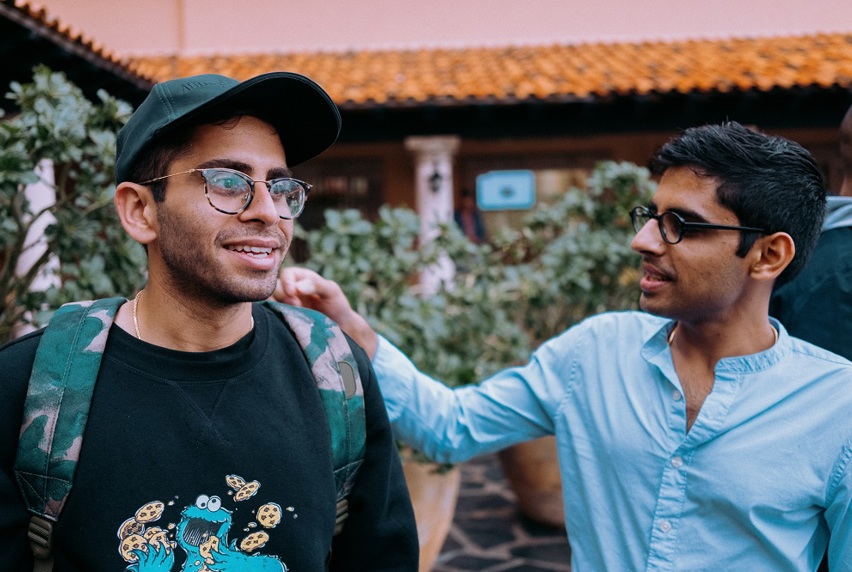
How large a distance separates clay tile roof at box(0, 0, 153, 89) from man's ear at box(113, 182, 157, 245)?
4.43 m

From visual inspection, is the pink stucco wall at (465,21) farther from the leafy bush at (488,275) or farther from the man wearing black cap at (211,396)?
the man wearing black cap at (211,396)

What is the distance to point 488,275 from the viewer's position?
14.2ft

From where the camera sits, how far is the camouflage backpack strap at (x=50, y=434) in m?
1.17

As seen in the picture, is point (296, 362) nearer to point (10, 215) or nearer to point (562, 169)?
point (10, 215)

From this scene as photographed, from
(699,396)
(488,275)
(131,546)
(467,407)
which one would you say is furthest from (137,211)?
(488,275)

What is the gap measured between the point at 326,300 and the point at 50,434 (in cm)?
76

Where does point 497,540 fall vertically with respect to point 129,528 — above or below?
below

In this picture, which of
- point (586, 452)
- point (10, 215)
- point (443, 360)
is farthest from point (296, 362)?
point (443, 360)

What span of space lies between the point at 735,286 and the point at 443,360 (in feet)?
6.89

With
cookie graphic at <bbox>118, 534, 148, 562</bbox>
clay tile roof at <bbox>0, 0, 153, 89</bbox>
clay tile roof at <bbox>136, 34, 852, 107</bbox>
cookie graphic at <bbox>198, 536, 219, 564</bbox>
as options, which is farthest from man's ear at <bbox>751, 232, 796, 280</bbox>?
clay tile roof at <bbox>136, 34, 852, 107</bbox>

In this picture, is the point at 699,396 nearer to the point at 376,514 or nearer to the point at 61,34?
the point at 376,514

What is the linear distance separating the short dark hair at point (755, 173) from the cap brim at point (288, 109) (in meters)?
0.76

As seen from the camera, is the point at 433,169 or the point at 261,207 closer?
the point at 261,207

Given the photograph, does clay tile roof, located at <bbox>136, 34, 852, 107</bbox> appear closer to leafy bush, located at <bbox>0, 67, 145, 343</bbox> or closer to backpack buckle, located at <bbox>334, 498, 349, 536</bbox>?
leafy bush, located at <bbox>0, 67, 145, 343</bbox>
